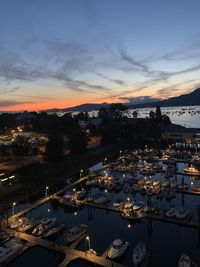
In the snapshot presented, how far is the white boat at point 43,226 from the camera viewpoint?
120ft

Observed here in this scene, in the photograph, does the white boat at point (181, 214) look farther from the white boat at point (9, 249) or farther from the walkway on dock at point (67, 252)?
the white boat at point (9, 249)

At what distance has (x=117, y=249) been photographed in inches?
1225

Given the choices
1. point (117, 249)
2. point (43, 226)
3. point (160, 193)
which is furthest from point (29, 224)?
point (160, 193)

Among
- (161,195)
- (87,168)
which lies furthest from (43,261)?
(87,168)

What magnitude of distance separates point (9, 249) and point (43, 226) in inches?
244

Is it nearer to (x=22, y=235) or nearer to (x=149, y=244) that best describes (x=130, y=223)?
(x=149, y=244)

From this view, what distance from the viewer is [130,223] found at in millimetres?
39719

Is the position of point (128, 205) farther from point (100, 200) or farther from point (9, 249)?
point (9, 249)

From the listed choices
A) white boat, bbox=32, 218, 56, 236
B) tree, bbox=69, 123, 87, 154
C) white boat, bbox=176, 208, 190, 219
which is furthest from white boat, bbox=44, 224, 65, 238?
tree, bbox=69, 123, 87, 154

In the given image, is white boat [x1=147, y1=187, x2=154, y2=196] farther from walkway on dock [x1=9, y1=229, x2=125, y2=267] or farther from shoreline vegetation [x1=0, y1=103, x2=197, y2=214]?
shoreline vegetation [x1=0, y1=103, x2=197, y2=214]

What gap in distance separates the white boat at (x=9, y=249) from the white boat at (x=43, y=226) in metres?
3.03

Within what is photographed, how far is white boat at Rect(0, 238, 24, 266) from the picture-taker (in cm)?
3093

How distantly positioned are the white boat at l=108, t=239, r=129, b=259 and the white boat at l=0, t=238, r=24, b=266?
10697 mm

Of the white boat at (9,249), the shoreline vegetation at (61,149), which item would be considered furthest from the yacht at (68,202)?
the white boat at (9,249)
